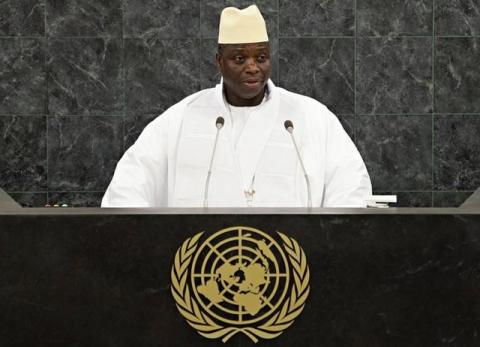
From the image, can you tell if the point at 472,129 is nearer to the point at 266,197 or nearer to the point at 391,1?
the point at 391,1

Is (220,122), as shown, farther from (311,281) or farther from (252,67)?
(311,281)

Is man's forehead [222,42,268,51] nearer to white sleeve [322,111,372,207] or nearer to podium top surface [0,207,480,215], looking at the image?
white sleeve [322,111,372,207]

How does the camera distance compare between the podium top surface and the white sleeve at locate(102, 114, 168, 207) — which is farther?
the white sleeve at locate(102, 114, 168, 207)

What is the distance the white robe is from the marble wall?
2.91m

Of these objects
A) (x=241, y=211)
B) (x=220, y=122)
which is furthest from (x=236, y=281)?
(x=220, y=122)

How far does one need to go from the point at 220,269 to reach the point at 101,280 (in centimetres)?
37

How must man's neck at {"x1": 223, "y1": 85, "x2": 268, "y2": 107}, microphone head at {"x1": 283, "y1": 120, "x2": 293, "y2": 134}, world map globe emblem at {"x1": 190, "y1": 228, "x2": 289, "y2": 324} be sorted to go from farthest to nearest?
man's neck at {"x1": 223, "y1": 85, "x2": 268, "y2": 107} < microphone head at {"x1": 283, "y1": 120, "x2": 293, "y2": 134} < world map globe emblem at {"x1": 190, "y1": 228, "x2": 289, "y2": 324}

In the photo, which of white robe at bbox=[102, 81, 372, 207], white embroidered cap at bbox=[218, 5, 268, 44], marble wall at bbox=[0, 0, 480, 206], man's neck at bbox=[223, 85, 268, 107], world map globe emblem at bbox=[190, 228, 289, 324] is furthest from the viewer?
marble wall at bbox=[0, 0, 480, 206]

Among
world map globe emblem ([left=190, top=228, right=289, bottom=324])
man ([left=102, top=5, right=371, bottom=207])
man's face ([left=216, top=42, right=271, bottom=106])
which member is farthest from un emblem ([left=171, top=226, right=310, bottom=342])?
man's face ([left=216, top=42, right=271, bottom=106])

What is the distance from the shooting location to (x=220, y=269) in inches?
117

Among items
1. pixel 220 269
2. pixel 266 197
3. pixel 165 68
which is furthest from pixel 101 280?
pixel 165 68

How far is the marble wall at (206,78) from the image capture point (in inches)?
301

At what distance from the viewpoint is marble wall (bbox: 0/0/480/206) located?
766 centimetres

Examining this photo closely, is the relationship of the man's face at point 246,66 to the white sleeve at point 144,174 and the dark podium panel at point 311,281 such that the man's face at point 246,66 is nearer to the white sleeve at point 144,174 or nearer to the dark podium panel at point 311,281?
the white sleeve at point 144,174
